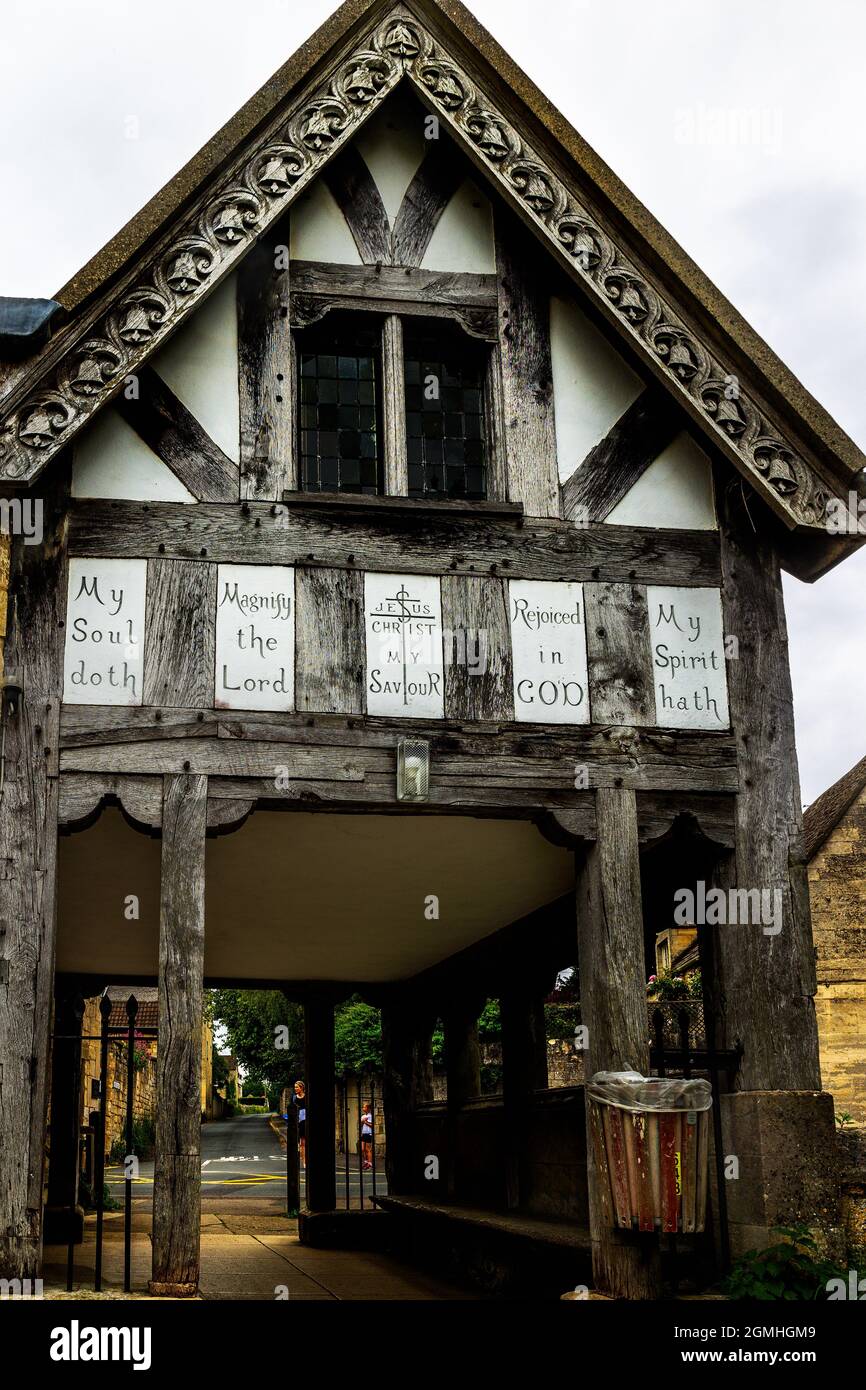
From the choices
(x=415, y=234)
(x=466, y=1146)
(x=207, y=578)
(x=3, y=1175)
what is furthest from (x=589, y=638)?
(x=466, y=1146)

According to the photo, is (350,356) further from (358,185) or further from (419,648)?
(419,648)

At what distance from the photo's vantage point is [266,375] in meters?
8.38

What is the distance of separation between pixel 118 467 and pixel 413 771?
7.67ft

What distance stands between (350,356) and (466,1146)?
7.77 metres

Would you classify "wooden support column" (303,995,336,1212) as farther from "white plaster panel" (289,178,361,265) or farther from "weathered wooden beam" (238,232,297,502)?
"white plaster panel" (289,178,361,265)

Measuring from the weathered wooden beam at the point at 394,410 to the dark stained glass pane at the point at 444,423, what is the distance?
241mm

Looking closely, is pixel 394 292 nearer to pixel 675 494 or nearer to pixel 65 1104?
pixel 675 494

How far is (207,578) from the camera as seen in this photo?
7.98 metres

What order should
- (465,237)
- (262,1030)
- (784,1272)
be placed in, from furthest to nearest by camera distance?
(262,1030)
(465,237)
(784,1272)

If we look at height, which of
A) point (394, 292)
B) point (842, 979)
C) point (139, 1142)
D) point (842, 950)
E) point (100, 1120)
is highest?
point (394, 292)

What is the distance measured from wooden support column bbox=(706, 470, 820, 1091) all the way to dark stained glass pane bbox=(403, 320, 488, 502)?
58.8 inches

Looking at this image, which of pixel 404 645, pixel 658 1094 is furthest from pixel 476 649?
pixel 658 1094

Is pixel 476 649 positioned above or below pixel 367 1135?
above
